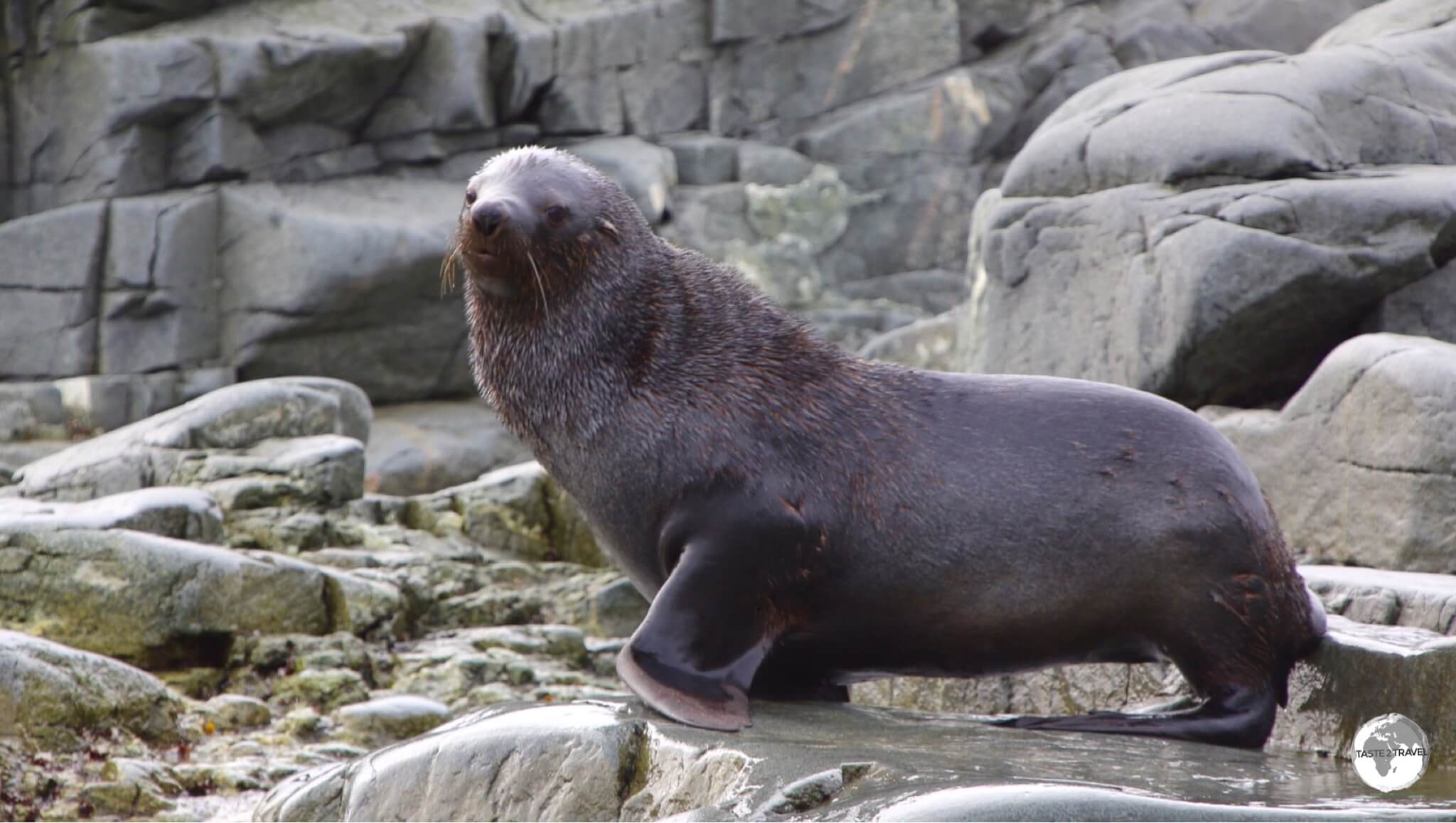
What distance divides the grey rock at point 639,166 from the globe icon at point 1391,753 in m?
15.4

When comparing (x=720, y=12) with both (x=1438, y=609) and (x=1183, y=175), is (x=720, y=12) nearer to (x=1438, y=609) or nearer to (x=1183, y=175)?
(x=1183, y=175)

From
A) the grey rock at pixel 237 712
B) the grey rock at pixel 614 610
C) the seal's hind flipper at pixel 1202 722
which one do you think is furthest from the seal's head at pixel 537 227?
the grey rock at pixel 614 610

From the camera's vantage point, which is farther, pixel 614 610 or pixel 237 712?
pixel 614 610

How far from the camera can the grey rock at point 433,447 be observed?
1770 cm

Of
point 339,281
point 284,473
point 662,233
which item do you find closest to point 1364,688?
point 284,473

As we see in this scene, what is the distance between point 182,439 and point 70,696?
478 cm

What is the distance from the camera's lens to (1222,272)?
862cm

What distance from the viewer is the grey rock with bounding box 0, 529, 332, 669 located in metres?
8.34

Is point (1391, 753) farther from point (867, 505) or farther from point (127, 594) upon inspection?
point (127, 594)

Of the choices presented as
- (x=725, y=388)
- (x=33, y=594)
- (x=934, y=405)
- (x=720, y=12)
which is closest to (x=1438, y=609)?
(x=934, y=405)

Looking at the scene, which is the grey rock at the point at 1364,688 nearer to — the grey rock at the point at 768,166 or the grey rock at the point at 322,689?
the grey rock at the point at 322,689

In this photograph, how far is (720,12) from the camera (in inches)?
852

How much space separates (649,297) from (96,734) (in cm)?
359

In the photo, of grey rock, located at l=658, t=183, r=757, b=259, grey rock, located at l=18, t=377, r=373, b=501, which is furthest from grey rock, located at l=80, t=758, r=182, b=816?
grey rock, located at l=658, t=183, r=757, b=259
